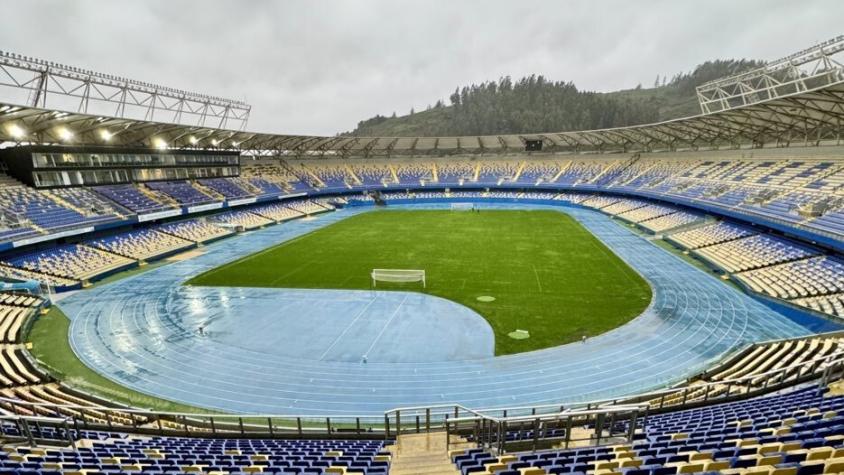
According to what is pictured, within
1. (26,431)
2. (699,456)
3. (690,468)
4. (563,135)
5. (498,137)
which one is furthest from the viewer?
(498,137)

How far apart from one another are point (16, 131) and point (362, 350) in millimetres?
36043

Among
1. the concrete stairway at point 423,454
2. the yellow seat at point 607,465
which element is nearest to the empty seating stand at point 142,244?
the concrete stairway at point 423,454

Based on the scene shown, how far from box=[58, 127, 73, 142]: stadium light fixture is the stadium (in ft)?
0.63

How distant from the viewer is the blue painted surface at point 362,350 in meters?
14.3

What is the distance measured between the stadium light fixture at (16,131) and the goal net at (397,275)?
101 feet

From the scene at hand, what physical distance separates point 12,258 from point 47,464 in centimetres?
3016

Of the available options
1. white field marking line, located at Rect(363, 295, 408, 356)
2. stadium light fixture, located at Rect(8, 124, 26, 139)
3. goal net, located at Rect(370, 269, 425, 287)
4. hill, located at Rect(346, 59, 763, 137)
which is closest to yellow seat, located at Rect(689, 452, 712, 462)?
white field marking line, located at Rect(363, 295, 408, 356)

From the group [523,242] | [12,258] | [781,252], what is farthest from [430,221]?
[12,258]

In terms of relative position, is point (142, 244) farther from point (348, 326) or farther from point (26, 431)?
point (26, 431)

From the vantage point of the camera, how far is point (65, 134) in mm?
35719

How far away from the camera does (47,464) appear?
6.74m

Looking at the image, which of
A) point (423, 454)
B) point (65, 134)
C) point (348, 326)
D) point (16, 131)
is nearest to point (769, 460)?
point (423, 454)

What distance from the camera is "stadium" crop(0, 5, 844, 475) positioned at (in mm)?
8414

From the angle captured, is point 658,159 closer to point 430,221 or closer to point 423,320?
point 430,221
